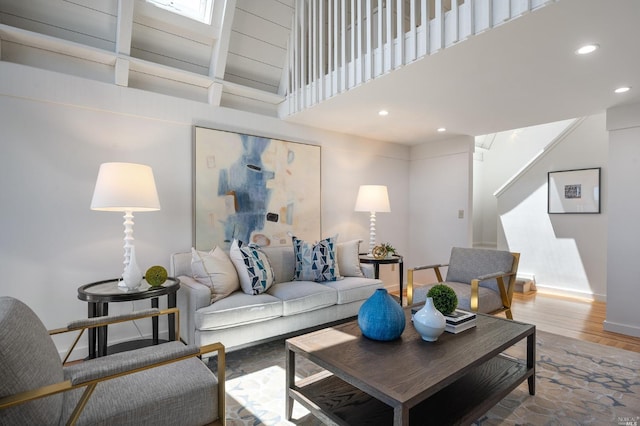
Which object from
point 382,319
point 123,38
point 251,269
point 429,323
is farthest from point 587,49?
point 123,38

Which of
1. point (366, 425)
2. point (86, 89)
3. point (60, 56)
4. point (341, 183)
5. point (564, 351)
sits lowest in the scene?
point (564, 351)

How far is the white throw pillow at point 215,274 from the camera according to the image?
263cm

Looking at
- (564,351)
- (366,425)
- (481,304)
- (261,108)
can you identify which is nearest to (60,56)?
(261,108)

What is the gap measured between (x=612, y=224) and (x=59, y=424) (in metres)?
4.41

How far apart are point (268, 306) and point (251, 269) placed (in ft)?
1.16

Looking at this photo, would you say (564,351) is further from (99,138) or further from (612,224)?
(99,138)

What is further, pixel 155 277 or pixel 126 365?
pixel 155 277

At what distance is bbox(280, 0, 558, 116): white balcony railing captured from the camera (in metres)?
2.01

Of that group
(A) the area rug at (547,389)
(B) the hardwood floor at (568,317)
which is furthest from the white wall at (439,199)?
(A) the area rug at (547,389)

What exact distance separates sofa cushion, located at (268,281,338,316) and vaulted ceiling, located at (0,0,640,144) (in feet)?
5.77

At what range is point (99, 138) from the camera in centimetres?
273

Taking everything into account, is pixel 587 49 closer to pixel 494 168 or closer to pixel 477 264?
pixel 477 264

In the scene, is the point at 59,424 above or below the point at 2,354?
below

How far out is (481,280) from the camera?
274 centimetres
